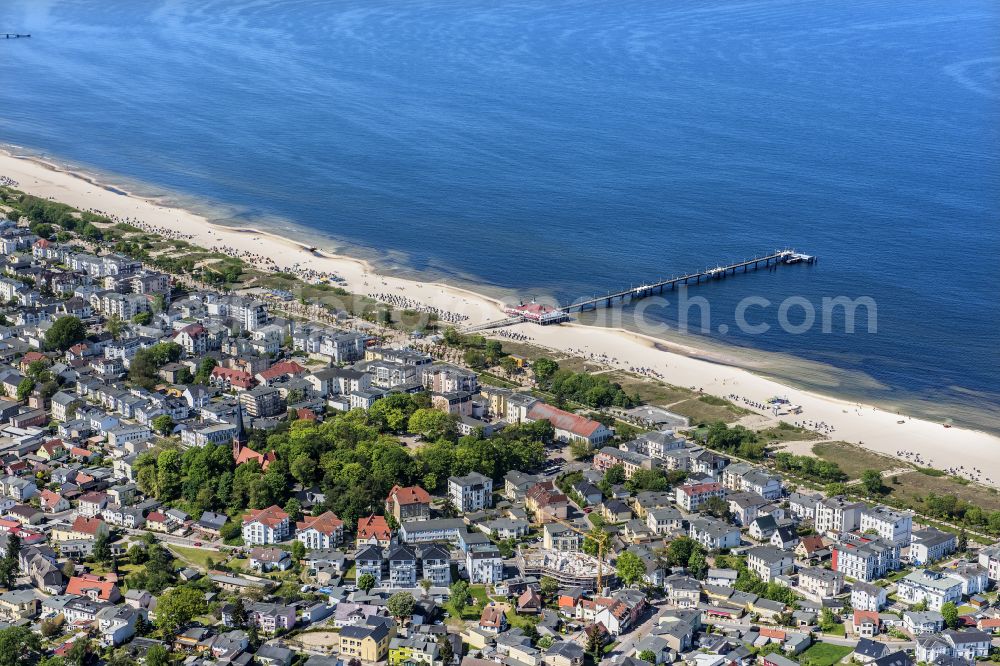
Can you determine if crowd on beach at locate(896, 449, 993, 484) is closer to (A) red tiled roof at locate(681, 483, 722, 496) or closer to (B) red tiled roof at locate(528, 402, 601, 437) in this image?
(A) red tiled roof at locate(681, 483, 722, 496)

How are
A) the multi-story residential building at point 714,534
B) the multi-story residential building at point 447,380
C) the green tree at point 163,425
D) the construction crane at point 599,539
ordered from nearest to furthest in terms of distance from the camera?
the construction crane at point 599,539 → the multi-story residential building at point 714,534 → the green tree at point 163,425 → the multi-story residential building at point 447,380

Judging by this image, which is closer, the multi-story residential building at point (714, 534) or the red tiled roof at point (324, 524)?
the red tiled roof at point (324, 524)

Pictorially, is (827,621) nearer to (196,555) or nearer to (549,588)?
(549,588)

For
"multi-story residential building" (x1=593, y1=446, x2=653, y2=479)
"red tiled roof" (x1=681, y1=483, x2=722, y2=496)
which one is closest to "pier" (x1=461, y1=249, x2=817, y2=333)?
"multi-story residential building" (x1=593, y1=446, x2=653, y2=479)

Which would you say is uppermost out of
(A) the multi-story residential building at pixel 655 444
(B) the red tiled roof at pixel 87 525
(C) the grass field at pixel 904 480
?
(A) the multi-story residential building at pixel 655 444

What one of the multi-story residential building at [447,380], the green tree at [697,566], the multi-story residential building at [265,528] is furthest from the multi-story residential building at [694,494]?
the multi-story residential building at [265,528]

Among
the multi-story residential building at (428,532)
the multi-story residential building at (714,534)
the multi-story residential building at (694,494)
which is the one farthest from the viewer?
the multi-story residential building at (694,494)

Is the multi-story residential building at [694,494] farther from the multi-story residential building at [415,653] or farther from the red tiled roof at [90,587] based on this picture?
the red tiled roof at [90,587]
